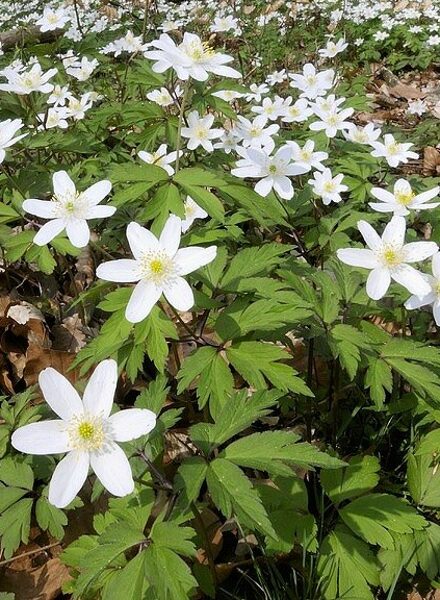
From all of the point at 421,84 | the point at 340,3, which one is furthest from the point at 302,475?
the point at 340,3

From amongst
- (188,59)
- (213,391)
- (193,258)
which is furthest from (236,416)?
(188,59)

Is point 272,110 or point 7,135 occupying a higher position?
point 7,135

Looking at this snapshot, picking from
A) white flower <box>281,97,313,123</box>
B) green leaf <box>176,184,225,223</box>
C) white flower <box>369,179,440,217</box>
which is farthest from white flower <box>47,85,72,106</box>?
white flower <box>369,179,440,217</box>

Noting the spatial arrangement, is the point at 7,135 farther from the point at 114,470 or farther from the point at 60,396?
the point at 114,470

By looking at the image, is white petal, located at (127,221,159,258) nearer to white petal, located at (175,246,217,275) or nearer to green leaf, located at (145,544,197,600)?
white petal, located at (175,246,217,275)

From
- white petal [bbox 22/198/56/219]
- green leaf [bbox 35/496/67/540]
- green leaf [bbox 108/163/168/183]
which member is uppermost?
green leaf [bbox 108/163/168/183]

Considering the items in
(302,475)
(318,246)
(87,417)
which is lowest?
(302,475)

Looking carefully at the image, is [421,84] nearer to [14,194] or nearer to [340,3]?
[340,3]
